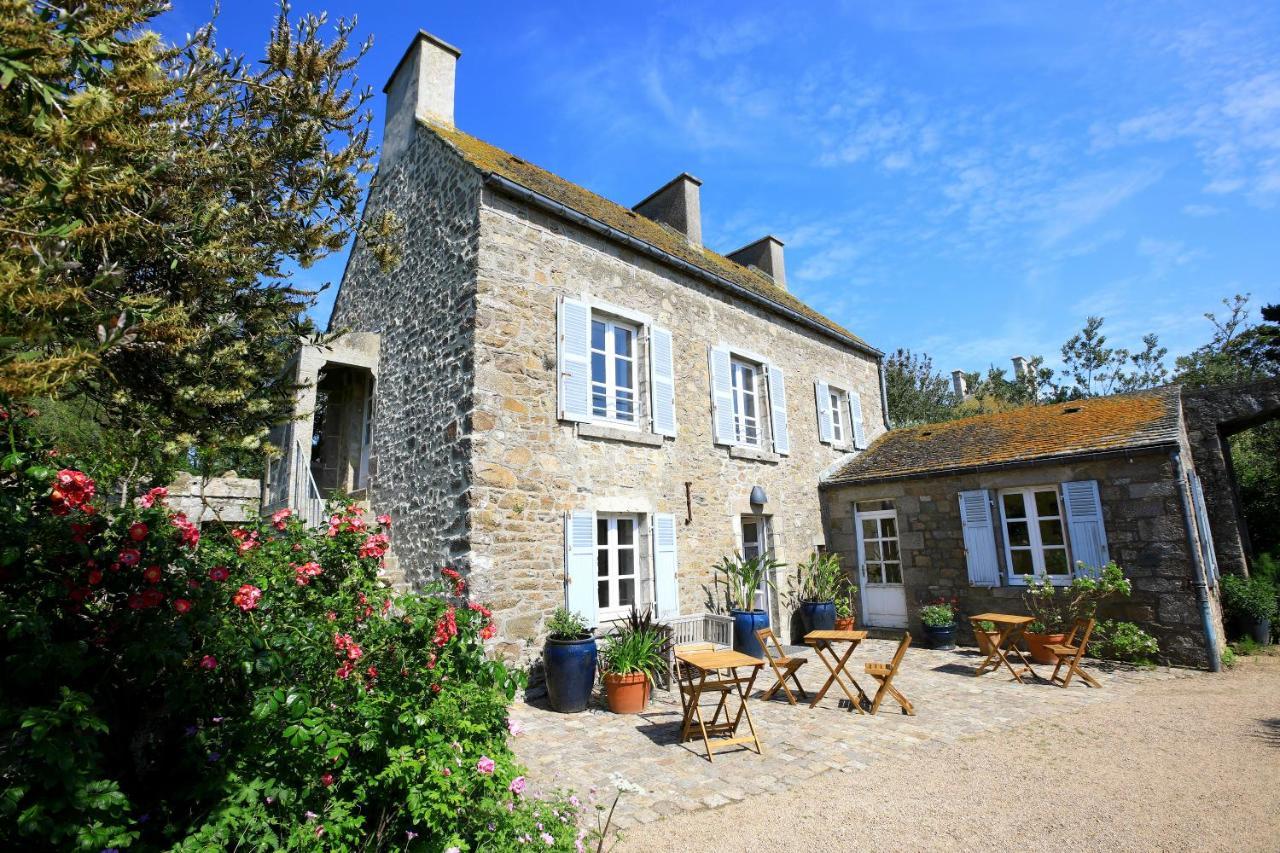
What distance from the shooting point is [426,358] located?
7.64 meters

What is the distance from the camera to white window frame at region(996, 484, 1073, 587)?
8.64 m

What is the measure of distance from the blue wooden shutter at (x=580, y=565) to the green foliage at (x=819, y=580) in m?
4.57

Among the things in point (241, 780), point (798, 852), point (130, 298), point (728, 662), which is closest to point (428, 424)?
point (130, 298)

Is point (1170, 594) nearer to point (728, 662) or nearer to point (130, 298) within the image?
point (728, 662)

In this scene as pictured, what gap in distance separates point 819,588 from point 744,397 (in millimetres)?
3544

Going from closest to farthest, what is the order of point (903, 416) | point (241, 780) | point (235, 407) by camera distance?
point (241, 780)
point (235, 407)
point (903, 416)

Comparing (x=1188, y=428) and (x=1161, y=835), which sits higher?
(x=1188, y=428)

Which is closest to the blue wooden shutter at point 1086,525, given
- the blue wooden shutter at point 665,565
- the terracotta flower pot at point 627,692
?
the blue wooden shutter at point 665,565

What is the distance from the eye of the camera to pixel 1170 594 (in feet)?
25.1

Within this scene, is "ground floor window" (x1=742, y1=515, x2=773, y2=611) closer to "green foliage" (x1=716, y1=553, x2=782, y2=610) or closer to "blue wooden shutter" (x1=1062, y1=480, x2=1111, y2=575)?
"green foliage" (x1=716, y1=553, x2=782, y2=610)

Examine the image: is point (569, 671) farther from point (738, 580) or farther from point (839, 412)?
point (839, 412)

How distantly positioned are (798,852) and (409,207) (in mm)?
8819

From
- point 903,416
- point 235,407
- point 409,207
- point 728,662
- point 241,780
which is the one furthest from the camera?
point 903,416

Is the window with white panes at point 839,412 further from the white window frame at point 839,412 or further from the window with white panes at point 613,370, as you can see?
the window with white panes at point 613,370
